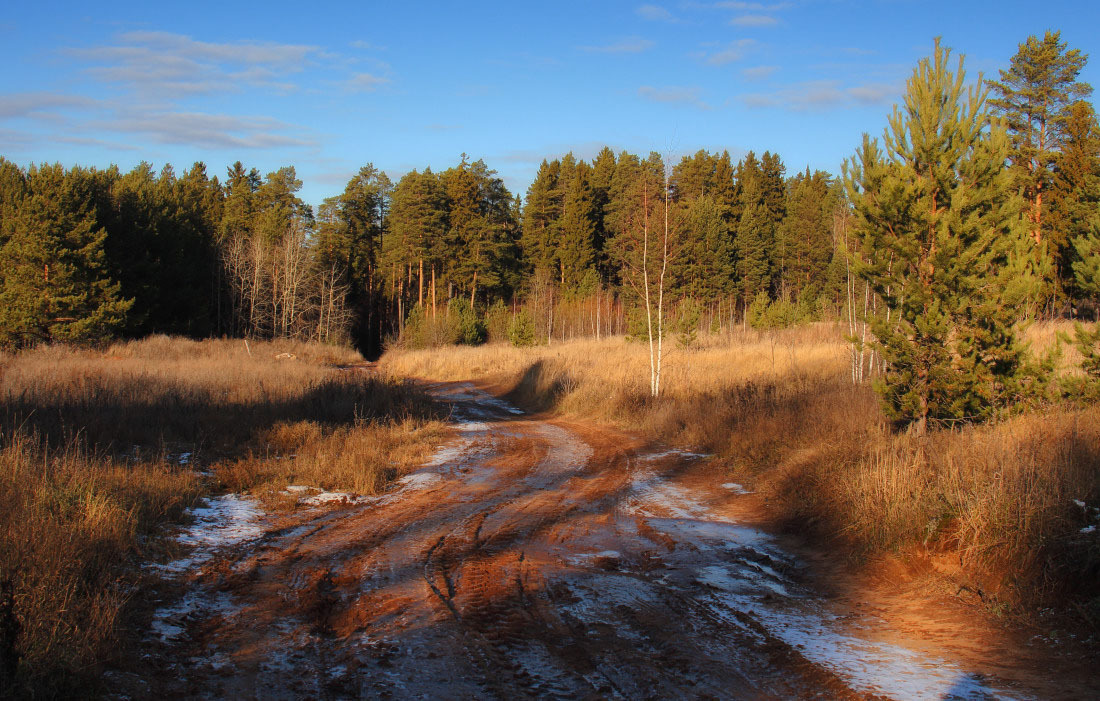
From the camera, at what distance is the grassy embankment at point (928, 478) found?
16.2 feet

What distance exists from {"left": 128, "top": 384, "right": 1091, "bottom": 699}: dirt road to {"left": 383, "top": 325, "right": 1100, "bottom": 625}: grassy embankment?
89cm

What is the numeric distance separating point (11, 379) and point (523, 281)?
163 ft

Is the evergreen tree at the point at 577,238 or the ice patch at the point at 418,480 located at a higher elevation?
the evergreen tree at the point at 577,238

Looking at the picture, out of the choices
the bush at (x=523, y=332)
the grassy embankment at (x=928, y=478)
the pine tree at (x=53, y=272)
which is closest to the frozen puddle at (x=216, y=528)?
the grassy embankment at (x=928, y=478)

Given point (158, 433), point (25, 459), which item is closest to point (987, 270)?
point (25, 459)

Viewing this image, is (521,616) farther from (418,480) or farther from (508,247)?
(508,247)

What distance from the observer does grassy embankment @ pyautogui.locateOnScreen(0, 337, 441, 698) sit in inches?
142

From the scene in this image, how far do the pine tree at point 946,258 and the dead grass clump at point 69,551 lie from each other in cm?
872

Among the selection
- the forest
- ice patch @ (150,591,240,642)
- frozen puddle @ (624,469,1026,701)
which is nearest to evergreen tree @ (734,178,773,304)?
the forest

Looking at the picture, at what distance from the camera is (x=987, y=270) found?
843cm

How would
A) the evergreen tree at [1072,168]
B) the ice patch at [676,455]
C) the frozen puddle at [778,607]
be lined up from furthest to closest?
1. the evergreen tree at [1072,168]
2. the ice patch at [676,455]
3. the frozen puddle at [778,607]

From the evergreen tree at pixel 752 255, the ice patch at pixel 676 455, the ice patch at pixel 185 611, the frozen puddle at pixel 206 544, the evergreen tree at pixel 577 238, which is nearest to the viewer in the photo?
the ice patch at pixel 185 611

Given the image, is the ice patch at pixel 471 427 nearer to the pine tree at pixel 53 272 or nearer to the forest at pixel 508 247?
the forest at pixel 508 247

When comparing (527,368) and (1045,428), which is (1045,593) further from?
(527,368)
